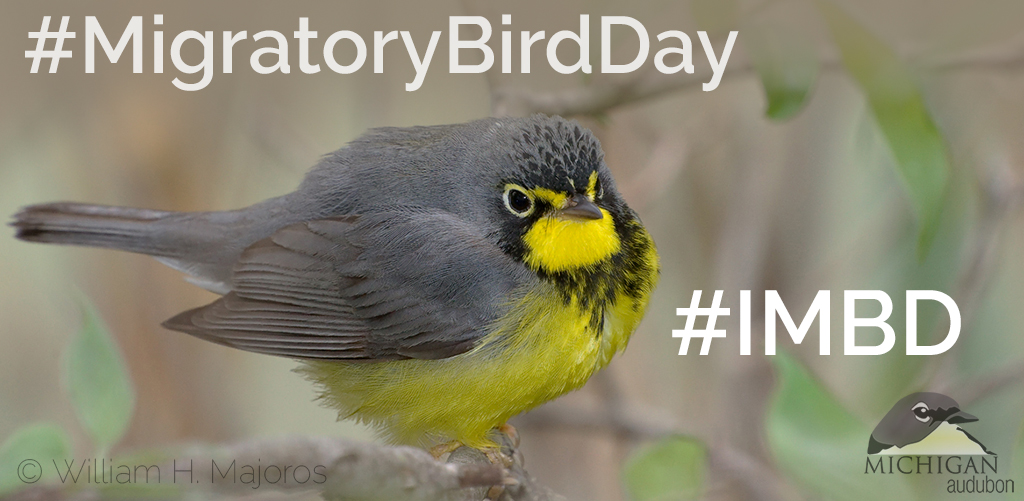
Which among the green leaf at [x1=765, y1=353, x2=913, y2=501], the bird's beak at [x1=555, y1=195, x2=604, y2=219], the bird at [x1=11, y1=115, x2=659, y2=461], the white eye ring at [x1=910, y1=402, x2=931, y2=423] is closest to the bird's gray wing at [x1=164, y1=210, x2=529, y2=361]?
the bird at [x1=11, y1=115, x2=659, y2=461]

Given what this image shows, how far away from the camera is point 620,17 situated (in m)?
2.52

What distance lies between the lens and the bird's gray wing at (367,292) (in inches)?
133

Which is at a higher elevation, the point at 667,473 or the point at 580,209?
the point at 580,209

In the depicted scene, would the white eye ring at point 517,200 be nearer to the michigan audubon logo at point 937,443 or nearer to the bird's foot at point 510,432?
the bird's foot at point 510,432

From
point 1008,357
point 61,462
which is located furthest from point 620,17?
point 1008,357

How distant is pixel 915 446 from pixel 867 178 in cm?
193

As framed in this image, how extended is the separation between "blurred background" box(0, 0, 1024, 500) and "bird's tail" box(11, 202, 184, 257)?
98 cm

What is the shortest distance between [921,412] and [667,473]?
41.3 inches

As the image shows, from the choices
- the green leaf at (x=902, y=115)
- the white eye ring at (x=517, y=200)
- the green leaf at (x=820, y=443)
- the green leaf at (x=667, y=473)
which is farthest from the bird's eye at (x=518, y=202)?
the green leaf at (x=820, y=443)

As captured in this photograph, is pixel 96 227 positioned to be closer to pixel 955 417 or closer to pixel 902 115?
pixel 902 115

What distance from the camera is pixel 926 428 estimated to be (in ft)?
10.4

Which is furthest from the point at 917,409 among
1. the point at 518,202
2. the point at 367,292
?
the point at 367,292

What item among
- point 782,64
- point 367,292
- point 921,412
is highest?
point 782,64

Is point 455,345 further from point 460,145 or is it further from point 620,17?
point 620,17
